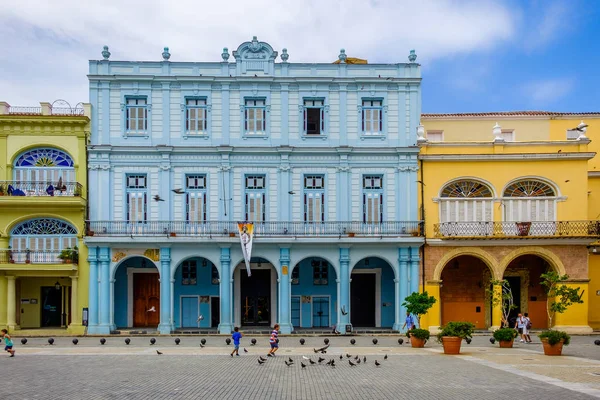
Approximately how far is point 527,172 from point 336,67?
11.5 meters

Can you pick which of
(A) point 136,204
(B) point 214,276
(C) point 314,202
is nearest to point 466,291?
(C) point 314,202

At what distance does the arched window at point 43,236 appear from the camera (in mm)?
34281

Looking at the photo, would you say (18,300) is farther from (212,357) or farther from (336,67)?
(336,67)

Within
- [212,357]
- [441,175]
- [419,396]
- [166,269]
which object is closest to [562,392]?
[419,396]

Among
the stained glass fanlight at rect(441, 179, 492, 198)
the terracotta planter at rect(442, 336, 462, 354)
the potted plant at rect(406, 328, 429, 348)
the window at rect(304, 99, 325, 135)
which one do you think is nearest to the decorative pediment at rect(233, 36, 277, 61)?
the window at rect(304, 99, 325, 135)

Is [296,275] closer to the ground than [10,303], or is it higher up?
higher up

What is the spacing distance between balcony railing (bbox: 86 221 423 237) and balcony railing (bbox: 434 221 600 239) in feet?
5.37

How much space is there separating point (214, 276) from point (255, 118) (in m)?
8.90

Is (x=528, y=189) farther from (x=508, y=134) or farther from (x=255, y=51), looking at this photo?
(x=255, y=51)

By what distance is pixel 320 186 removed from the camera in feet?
115

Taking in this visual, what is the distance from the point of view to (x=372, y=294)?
36.7m

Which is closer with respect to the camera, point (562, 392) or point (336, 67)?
point (562, 392)

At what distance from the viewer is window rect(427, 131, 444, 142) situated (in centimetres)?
3759

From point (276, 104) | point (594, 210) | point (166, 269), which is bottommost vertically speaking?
point (166, 269)
